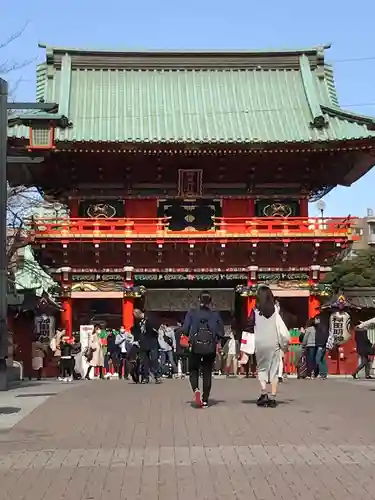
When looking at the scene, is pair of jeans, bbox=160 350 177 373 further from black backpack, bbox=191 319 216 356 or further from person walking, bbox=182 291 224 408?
black backpack, bbox=191 319 216 356

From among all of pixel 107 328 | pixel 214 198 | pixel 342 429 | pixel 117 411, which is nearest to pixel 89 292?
pixel 107 328

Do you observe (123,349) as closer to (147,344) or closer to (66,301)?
(147,344)

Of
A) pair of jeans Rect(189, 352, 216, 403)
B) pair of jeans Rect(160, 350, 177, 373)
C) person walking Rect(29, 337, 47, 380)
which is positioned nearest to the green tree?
pair of jeans Rect(160, 350, 177, 373)

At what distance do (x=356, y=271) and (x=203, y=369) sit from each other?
48183 millimetres

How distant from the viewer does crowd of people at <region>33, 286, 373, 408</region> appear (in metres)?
12.6


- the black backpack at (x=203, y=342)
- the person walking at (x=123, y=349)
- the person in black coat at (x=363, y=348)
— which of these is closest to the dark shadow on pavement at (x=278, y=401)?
the black backpack at (x=203, y=342)

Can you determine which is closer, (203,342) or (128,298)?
(203,342)

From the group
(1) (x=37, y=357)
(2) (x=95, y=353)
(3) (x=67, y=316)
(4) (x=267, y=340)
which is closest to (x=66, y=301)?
(3) (x=67, y=316)

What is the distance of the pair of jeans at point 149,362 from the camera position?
18.4m

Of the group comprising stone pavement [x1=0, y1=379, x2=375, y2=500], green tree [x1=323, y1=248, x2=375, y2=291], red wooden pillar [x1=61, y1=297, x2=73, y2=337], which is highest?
green tree [x1=323, y1=248, x2=375, y2=291]

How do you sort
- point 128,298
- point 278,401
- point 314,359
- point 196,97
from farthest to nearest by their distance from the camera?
1. point 196,97
2. point 128,298
3. point 314,359
4. point 278,401

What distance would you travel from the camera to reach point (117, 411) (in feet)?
40.5

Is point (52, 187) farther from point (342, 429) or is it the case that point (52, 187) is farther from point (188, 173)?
point (342, 429)

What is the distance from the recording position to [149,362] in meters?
18.9
